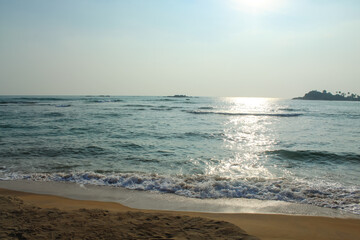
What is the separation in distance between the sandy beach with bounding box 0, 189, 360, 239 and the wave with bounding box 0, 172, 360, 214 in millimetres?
1120

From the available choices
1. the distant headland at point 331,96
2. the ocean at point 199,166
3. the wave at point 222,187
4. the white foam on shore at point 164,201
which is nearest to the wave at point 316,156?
the ocean at point 199,166

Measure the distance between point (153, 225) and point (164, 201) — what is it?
203 cm

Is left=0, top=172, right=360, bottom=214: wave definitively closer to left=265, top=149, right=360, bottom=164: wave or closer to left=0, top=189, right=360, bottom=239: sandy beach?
left=0, top=189, right=360, bottom=239: sandy beach

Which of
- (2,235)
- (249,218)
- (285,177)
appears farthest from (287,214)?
(2,235)

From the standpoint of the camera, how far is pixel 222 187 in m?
6.97

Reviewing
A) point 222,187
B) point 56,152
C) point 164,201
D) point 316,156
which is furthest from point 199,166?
point 56,152

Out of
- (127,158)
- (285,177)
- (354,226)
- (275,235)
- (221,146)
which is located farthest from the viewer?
(221,146)

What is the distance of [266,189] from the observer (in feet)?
22.3

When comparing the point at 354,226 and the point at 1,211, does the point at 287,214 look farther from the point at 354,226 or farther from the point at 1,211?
the point at 1,211

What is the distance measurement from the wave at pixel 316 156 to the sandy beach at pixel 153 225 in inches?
238

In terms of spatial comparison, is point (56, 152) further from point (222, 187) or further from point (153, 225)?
point (153, 225)

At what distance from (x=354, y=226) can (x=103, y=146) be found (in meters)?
10.9

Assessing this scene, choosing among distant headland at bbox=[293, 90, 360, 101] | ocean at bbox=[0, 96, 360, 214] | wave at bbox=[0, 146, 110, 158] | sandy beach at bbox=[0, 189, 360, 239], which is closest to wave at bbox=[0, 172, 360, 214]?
ocean at bbox=[0, 96, 360, 214]

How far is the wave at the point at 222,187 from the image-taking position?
20.6 feet
